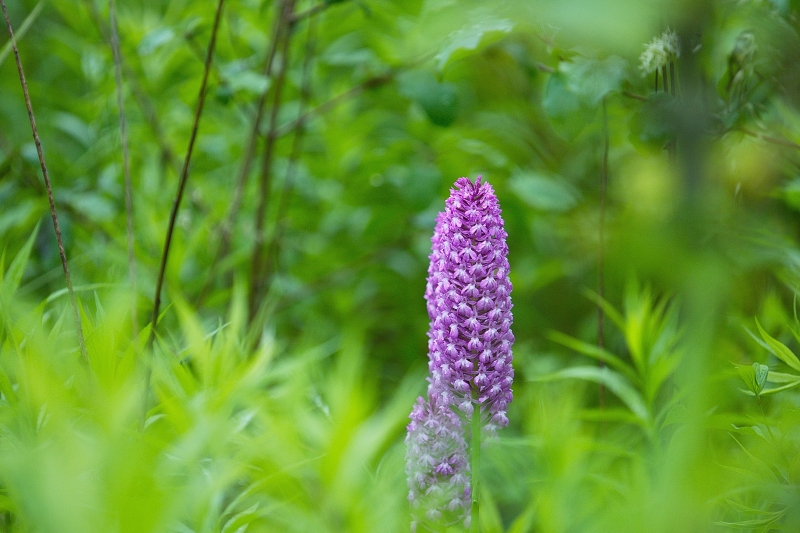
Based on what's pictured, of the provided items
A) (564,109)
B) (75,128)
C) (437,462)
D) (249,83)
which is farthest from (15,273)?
(75,128)

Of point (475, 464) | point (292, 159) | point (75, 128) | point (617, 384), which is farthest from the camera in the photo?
point (75, 128)

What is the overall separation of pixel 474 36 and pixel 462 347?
37cm

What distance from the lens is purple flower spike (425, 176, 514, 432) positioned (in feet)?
1.97

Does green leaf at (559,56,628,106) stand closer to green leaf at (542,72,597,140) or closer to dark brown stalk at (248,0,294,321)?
green leaf at (542,72,597,140)

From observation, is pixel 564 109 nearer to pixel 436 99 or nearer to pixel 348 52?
pixel 436 99

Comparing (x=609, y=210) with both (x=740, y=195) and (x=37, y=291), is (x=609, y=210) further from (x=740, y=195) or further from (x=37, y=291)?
(x=37, y=291)

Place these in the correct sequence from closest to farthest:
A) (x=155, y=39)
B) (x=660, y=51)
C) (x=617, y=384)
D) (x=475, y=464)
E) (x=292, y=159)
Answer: (x=475, y=464)
(x=660, y=51)
(x=617, y=384)
(x=155, y=39)
(x=292, y=159)

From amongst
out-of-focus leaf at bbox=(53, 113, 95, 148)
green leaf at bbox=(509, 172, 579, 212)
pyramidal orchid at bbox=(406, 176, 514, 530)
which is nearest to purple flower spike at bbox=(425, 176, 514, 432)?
pyramidal orchid at bbox=(406, 176, 514, 530)

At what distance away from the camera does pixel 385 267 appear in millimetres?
1562

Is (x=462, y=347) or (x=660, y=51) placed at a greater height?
(x=660, y=51)

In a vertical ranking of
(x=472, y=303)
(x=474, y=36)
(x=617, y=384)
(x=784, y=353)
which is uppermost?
(x=474, y=36)

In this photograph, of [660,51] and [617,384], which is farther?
[617,384]

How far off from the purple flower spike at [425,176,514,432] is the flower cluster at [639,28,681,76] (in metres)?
0.28

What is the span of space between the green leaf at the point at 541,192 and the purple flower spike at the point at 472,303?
599 millimetres
